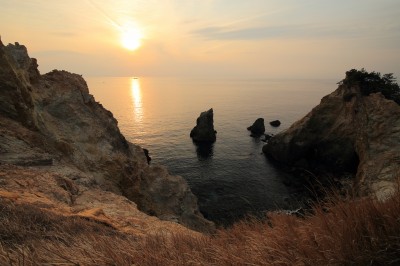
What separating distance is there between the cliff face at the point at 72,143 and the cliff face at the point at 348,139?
67.0ft

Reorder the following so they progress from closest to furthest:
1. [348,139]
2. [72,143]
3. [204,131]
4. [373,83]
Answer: [72,143] < [373,83] < [348,139] < [204,131]

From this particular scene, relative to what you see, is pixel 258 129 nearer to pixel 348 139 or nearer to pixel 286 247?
pixel 348 139

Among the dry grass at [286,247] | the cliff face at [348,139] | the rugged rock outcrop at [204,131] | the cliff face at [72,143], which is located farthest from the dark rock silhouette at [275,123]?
the dry grass at [286,247]

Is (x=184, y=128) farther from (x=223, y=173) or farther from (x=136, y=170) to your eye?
(x=136, y=170)

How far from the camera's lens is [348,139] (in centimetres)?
4697

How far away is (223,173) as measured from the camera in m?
46.7

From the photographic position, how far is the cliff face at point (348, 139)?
101ft

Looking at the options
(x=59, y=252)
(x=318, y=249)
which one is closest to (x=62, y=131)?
(x=59, y=252)

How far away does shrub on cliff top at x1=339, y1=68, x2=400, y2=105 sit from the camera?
44.8 m

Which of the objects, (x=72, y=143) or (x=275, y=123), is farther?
(x=275, y=123)

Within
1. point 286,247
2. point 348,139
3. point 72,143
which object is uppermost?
point 286,247

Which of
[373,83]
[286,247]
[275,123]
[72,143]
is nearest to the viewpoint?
[286,247]

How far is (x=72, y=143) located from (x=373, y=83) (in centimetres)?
4561

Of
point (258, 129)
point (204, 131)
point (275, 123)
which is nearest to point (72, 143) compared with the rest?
point (204, 131)
